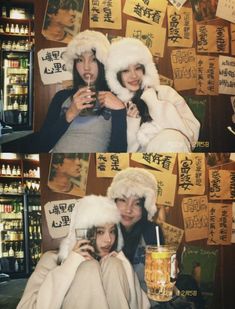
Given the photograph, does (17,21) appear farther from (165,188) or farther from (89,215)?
(165,188)

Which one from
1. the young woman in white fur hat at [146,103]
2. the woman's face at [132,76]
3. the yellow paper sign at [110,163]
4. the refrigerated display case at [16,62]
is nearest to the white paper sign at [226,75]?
the young woman in white fur hat at [146,103]

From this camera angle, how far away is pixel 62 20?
281 centimetres

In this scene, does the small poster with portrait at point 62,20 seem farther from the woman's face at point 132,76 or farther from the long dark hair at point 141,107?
the long dark hair at point 141,107

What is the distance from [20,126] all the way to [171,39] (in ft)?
3.61

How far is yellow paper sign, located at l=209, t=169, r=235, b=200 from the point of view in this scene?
2.86 meters

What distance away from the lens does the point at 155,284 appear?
2.66m

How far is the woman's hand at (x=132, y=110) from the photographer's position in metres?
2.85

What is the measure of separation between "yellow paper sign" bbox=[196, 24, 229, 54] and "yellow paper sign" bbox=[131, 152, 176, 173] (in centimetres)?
73

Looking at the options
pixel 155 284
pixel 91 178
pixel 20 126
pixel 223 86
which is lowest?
pixel 155 284

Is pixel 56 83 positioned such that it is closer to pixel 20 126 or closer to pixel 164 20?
pixel 20 126

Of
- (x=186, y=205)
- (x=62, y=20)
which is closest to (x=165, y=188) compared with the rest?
(x=186, y=205)

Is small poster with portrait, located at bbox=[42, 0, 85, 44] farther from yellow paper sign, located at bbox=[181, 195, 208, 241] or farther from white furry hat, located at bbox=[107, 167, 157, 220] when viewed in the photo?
yellow paper sign, located at bbox=[181, 195, 208, 241]

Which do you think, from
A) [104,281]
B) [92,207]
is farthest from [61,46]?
[104,281]

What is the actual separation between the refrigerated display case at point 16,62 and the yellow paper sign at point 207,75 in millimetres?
1064
